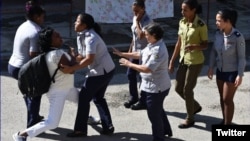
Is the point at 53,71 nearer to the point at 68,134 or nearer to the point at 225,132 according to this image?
the point at 68,134

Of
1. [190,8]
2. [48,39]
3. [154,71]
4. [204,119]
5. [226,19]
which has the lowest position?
[204,119]

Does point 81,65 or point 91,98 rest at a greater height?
point 81,65

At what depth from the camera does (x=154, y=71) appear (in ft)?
22.0

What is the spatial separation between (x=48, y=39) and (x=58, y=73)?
1.39ft

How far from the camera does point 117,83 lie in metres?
9.76

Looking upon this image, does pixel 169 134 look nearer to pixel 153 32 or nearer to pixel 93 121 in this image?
pixel 93 121

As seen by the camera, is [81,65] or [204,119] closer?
[81,65]

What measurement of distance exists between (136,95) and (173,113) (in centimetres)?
62

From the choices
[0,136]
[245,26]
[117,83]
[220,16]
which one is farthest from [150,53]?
[245,26]

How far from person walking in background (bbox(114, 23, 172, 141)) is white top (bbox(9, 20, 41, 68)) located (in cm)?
112

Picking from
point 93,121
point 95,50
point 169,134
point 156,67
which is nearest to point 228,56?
point 156,67

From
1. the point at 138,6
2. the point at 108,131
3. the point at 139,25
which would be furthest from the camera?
the point at 139,25

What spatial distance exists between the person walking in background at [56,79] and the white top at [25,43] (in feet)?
0.55

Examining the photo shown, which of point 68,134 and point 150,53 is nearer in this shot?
point 150,53
